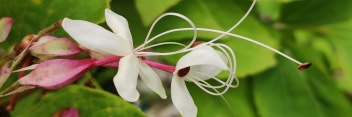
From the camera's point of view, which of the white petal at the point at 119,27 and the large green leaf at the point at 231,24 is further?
the large green leaf at the point at 231,24

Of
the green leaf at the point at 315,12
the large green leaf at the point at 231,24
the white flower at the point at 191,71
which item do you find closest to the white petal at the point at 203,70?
the white flower at the point at 191,71

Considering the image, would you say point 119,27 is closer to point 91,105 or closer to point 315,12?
point 91,105

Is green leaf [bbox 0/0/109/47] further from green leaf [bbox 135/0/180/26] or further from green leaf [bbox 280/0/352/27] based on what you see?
green leaf [bbox 280/0/352/27]

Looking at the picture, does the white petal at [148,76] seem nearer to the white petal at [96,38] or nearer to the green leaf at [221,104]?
the white petal at [96,38]

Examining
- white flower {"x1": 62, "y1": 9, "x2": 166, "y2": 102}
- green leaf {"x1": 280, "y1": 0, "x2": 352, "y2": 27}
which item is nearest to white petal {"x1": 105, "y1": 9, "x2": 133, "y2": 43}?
white flower {"x1": 62, "y1": 9, "x2": 166, "y2": 102}

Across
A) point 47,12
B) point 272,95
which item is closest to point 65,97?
point 47,12

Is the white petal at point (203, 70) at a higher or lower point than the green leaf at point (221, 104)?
higher

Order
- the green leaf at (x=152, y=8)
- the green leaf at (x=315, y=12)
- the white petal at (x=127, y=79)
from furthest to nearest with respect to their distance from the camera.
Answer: the green leaf at (x=315, y=12)
the green leaf at (x=152, y=8)
the white petal at (x=127, y=79)
